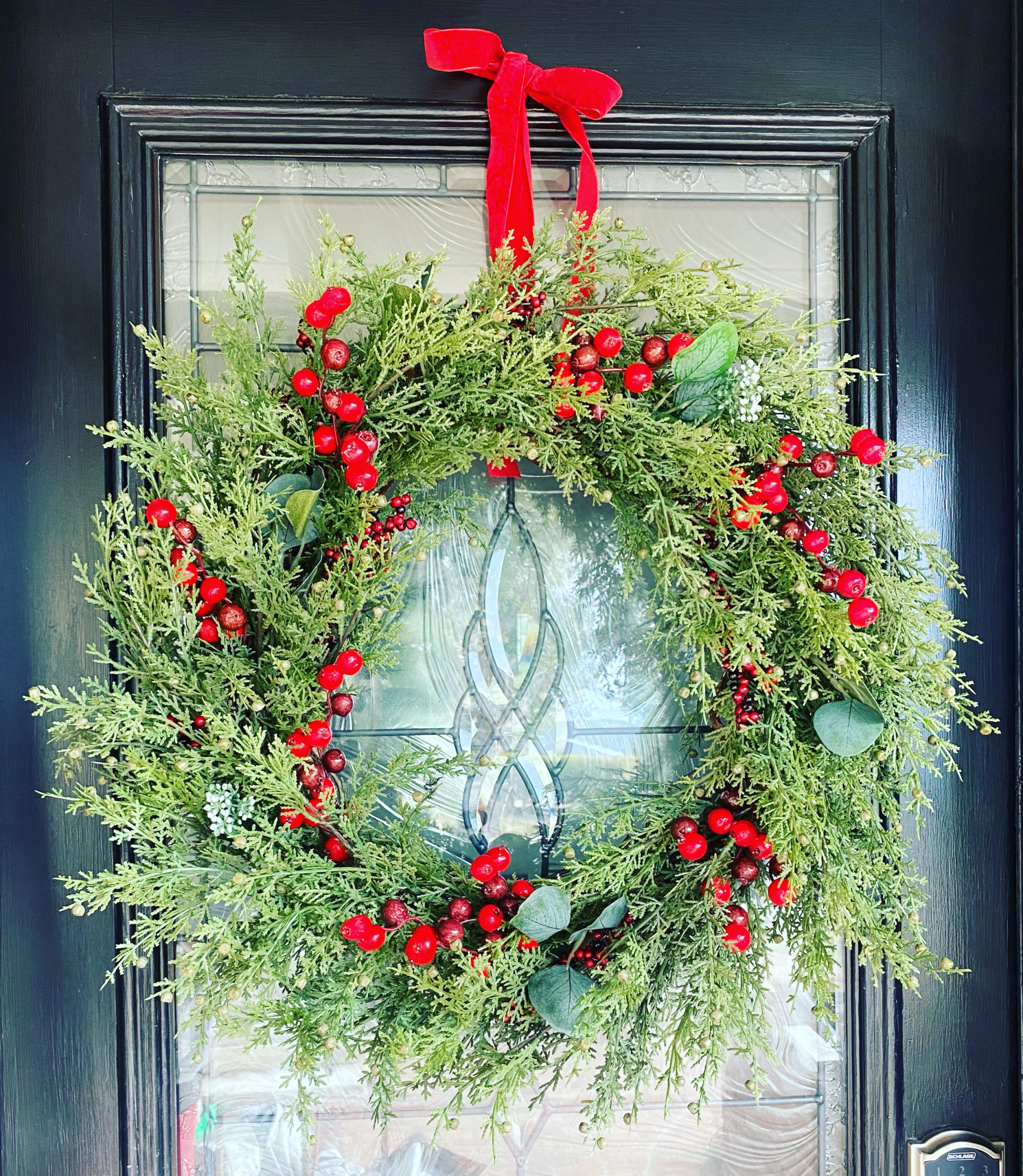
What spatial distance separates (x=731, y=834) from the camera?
2.90 ft

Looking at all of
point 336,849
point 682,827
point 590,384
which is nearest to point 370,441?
point 590,384

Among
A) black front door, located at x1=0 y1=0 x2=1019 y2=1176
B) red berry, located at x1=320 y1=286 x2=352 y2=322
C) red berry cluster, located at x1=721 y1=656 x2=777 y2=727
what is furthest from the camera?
black front door, located at x1=0 y1=0 x2=1019 y2=1176

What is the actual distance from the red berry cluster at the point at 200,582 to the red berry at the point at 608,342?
451 millimetres

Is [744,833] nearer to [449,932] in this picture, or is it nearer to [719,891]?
[719,891]

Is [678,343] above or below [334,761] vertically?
above

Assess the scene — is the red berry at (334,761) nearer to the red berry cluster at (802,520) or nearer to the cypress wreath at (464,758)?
the cypress wreath at (464,758)

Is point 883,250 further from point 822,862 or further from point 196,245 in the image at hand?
point 196,245

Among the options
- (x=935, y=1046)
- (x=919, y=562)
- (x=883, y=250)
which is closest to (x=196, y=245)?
(x=883, y=250)

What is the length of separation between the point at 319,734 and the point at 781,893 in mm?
518

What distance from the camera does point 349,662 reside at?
878mm

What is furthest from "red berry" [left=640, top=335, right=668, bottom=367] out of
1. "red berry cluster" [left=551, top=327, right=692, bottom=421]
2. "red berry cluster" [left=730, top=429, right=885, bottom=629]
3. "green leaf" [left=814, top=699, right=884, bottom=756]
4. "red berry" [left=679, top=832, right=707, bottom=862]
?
"red berry" [left=679, top=832, right=707, bottom=862]

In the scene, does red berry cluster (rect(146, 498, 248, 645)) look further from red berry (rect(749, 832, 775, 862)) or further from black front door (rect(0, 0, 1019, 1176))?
red berry (rect(749, 832, 775, 862))

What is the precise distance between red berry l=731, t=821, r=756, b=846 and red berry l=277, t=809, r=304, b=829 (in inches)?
18.2

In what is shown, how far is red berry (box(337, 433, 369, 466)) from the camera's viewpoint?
798mm
